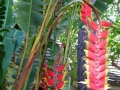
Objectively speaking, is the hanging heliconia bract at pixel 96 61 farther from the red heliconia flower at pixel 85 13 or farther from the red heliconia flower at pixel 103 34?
the red heliconia flower at pixel 85 13

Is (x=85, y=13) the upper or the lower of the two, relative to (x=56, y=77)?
upper

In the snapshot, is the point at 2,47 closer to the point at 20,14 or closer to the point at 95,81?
the point at 20,14

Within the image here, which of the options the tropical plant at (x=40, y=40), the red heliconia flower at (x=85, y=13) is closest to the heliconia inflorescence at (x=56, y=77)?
the tropical plant at (x=40, y=40)

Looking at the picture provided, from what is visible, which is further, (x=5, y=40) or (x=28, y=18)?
(x=5, y=40)

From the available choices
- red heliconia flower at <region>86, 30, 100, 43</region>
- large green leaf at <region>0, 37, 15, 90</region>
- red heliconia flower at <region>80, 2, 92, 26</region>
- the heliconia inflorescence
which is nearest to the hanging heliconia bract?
red heliconia flower at <region>86, 30, 100, 43</region>

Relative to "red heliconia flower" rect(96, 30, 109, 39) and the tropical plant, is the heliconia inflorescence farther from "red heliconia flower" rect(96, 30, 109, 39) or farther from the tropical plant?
"red heliconia flower" rect(96, 30, 109, 39)

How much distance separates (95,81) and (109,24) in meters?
0.14

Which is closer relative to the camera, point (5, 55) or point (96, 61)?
point (96, 61)

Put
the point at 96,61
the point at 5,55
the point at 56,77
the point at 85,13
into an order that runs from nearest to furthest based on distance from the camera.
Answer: the point at 96,61 → the point at 85,13 → the point at 56,77 → the point at 5,55

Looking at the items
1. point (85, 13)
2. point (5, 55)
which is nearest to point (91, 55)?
point (85, 13)

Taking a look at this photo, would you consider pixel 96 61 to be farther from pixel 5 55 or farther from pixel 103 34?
pixel 5 55

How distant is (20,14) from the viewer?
998 millimetres

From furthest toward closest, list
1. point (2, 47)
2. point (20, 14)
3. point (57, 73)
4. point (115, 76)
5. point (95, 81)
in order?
point (115, 76)
point (2, 47)
point (20, 14)
point (57, 73)
point (95, 81)

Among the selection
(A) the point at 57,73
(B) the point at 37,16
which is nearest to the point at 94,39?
(A) the point at 57,73
